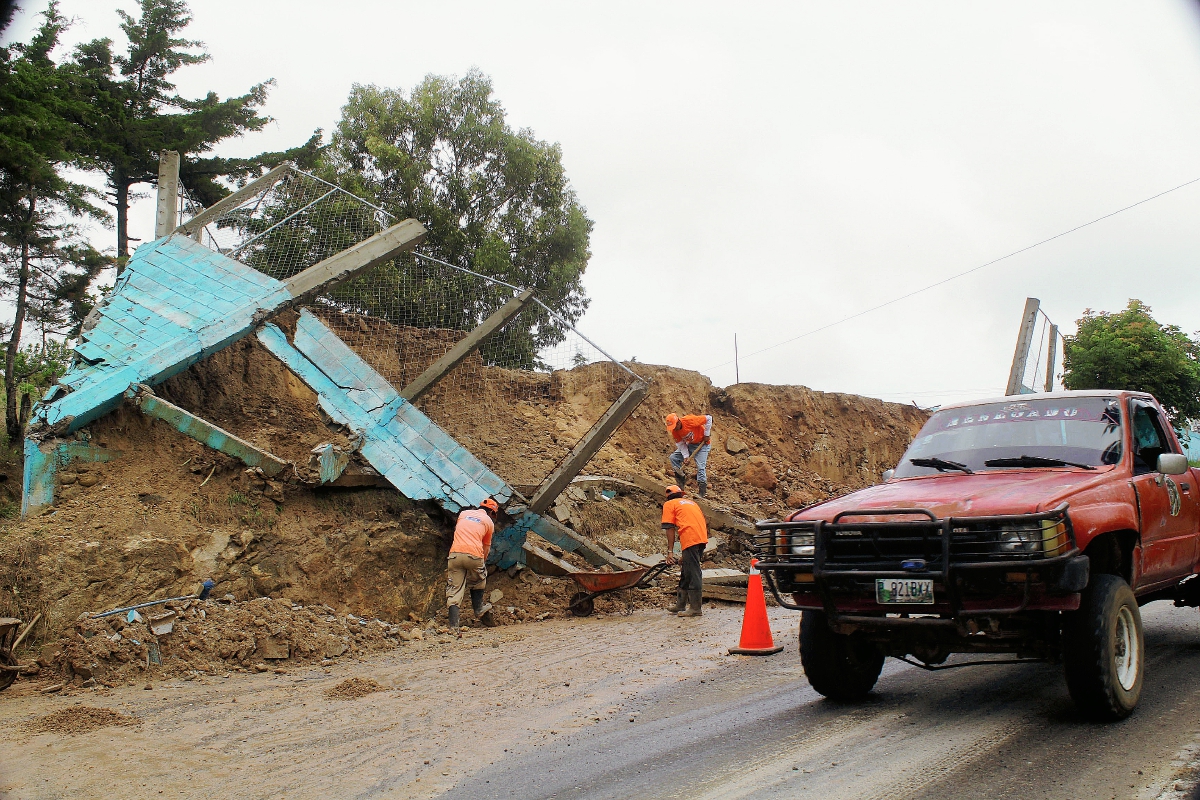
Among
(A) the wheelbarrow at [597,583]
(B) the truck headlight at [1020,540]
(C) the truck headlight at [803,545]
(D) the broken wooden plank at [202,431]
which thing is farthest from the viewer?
(A) the wheelbarrow at [597,583]

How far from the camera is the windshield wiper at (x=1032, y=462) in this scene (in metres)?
5.73

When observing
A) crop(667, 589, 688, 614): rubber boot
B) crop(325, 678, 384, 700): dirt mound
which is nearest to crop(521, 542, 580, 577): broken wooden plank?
crop(667, 589, 688, 614): rubber boot

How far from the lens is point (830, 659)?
5594mm

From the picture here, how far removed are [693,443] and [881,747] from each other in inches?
467

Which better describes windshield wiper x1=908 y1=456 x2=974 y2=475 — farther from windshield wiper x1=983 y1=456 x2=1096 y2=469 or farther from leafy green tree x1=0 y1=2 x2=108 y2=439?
leafy green tree x1=0 y1=2 x2=108 y2=439

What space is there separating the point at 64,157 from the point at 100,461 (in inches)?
214

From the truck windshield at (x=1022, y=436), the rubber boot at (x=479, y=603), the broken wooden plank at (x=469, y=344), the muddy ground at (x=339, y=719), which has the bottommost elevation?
the muddy ground at (x=339, y=719)

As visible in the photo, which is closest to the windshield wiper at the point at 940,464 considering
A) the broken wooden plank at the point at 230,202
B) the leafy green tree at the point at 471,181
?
the broken wooden plank at the point at 230,202

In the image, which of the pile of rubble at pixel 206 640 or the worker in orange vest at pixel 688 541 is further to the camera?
the worker in orange vest at pixel 688 541

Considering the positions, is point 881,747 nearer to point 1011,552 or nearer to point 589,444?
point 1011,552

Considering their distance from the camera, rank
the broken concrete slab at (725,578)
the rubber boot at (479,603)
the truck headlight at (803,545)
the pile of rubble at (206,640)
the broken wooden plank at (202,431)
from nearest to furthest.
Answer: the truck headlight at (803,545)
the pile of rubble at (206,640)
the broken wooden plank at (202,431)
the rubber boot at (479,603)
the broken concrete slab at (725,578)

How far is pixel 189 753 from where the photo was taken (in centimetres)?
518

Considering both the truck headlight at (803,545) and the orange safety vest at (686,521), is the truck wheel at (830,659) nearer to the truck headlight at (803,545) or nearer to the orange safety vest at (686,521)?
the truck headlight at (803,545)

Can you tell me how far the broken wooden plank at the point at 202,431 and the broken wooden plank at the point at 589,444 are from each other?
3.26 m
